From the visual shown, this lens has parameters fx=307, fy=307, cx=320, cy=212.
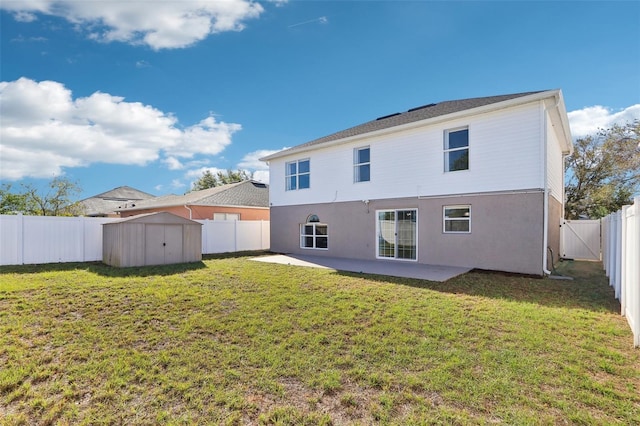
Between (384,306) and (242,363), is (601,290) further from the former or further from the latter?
(242,363)

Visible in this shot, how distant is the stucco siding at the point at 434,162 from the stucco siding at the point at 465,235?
0.36 meters

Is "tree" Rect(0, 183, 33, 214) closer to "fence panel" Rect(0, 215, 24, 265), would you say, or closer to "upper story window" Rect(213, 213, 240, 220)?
"upper story window" Rect(213, 213, 240, 220)

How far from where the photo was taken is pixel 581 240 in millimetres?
14258

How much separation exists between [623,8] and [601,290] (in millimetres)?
8218

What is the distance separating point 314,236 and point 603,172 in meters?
20.9

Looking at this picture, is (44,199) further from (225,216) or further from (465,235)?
(465,235)

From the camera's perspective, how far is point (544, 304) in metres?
6.36

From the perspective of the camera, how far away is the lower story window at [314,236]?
14.6 m

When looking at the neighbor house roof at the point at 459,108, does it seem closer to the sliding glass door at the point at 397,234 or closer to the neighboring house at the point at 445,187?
the neighboring house at the point at 445,187

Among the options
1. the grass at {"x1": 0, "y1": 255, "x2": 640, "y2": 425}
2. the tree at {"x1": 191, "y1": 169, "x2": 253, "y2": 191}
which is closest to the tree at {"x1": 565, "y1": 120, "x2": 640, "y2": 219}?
the grass at {"x1": 0, "y1": 255, "x2": 640, "y2": 425}

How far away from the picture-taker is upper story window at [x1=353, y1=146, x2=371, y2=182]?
13141 millimetres

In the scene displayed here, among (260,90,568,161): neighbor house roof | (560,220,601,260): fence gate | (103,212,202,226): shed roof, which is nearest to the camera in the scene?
(260,90,568,161): neighbor house roof

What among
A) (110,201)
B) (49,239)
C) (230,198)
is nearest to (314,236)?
(230,198)

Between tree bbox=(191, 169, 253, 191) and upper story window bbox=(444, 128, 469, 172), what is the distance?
35.9 metres
